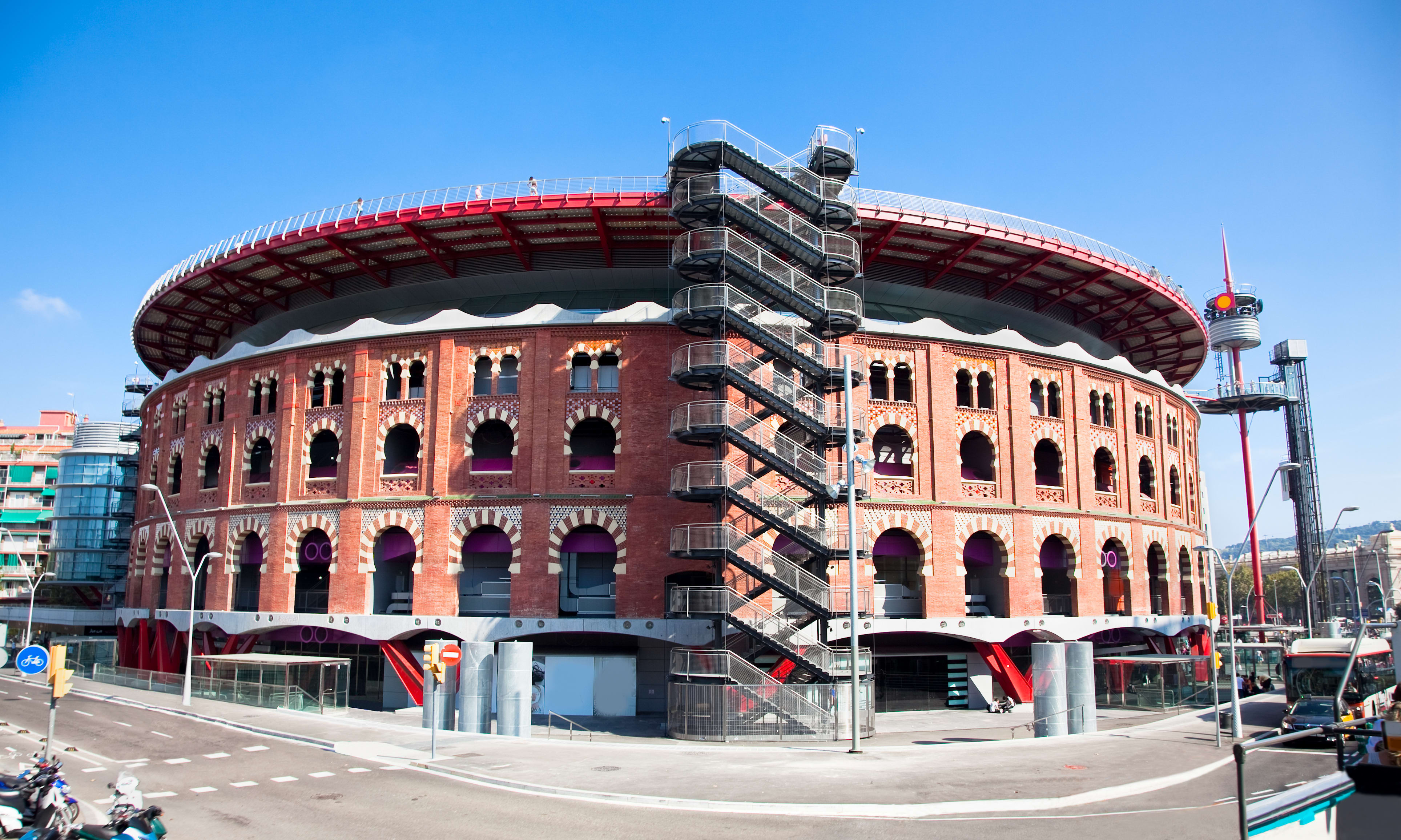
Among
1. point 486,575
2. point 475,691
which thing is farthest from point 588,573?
point 475,691

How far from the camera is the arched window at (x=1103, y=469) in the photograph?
144ft

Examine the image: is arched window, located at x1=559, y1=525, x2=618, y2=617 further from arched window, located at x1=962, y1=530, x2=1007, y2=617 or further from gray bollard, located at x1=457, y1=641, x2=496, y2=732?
arched window, located at x1=962, y1=530, x2=1007, y2=617

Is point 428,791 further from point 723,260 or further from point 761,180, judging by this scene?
point 761,180

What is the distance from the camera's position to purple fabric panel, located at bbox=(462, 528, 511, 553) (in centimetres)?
3784

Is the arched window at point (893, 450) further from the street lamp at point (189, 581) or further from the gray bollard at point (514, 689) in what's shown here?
the street lamp at point (189, 581)

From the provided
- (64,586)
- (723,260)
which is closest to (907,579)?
(723,260)

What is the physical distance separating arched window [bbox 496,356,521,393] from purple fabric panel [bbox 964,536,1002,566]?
1987cm

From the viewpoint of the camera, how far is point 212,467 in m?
47.5

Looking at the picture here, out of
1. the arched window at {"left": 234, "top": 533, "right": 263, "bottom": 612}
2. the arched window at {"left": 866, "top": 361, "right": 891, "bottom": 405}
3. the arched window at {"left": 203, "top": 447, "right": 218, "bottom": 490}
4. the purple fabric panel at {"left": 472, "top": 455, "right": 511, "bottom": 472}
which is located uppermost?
the arched window at {"left": 866, "top": 361, "right": 891, "bottom": 405}

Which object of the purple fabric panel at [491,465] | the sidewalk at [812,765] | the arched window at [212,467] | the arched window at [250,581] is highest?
the arched window at [212,467]

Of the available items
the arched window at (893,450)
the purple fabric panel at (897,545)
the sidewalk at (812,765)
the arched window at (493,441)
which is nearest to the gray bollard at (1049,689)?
the sidewalk at (812,765)

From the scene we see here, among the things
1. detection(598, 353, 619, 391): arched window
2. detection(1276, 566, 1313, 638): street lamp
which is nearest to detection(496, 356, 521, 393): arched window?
detection(598, 353, 619, 391): arched window

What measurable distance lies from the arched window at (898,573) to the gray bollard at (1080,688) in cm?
833

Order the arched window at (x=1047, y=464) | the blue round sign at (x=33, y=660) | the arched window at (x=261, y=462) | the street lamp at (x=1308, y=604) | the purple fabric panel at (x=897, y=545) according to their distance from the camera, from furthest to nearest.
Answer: the street lamp at (x=1308, y=604), the arched window at (x=261, y=462), the arched window at (x=1047, y=464), the purple fabric panel at (x=897, y=545), the blue round sign at (x=33, y=660)
